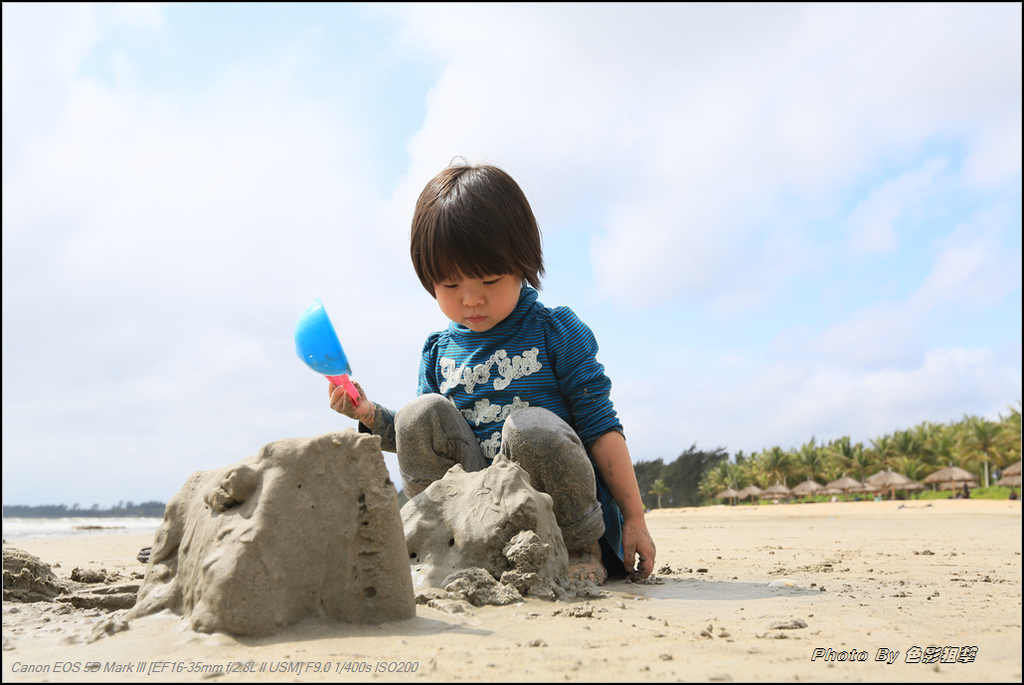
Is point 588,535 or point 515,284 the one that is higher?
point 515,284

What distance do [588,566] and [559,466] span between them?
45 centimetres

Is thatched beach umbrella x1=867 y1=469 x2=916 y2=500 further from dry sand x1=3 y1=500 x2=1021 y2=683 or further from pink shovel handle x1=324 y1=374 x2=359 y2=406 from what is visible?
pink shovel handle x1=324 y1=374 x2=359 y2=406

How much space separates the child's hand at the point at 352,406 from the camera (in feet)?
9.08

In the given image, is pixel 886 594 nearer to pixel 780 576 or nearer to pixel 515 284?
pixel 780 576

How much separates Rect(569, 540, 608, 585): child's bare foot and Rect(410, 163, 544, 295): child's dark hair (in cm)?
121

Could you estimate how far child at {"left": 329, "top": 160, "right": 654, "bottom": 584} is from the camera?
9.06 feet

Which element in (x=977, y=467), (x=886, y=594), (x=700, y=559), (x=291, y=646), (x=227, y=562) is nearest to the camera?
(x=291, y=646)

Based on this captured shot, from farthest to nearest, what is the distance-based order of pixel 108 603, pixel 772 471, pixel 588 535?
pixel 772 471, pixel 588 535, pixel 108 603

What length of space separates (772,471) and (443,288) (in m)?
44.0

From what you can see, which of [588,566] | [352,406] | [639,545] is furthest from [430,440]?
[639,545]

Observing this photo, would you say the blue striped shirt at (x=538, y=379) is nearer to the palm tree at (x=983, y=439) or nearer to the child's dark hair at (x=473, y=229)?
the child's dark hair at (x=473, y=229)

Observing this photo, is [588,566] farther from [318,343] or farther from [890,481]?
[890,481]

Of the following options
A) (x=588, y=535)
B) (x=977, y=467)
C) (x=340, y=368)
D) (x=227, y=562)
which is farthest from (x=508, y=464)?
(x=977, y=467)

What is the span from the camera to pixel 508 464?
2492mm
